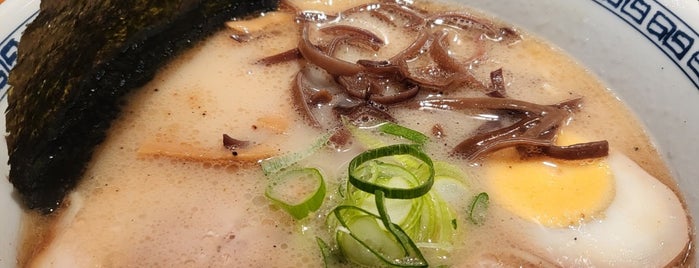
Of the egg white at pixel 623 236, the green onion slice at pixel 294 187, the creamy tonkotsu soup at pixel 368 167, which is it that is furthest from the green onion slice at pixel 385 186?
the egg white at pixel 623 236

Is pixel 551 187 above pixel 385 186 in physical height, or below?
below

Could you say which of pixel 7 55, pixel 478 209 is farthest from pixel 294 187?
pixel 7 55

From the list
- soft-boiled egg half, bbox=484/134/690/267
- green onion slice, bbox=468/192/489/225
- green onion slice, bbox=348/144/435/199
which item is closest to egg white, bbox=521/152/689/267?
soft-boiled egg half, bbox=484/134/690/267

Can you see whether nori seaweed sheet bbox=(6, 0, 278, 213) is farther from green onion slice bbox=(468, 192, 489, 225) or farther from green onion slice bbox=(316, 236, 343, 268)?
green onion slice bbox=(468, 192, 489, 225)

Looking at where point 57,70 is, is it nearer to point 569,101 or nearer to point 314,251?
point 314,251

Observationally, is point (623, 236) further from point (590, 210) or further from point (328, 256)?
point (328, 256)
